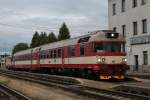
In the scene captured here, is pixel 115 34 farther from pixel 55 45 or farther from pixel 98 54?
pixel 55 45

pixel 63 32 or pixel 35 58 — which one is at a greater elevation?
pixel 63 32

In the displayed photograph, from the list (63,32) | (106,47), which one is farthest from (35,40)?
(106,47)

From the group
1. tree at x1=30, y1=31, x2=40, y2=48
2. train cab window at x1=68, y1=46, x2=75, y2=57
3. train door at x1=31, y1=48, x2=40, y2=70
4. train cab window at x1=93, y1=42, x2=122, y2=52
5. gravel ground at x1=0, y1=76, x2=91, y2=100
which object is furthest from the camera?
tree at x1=30, y1=31, x2=40, y2=48

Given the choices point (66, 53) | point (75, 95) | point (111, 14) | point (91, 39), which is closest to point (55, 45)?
point (66, 53)

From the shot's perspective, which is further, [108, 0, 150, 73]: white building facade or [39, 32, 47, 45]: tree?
[39, 32, 47, 45]: tree

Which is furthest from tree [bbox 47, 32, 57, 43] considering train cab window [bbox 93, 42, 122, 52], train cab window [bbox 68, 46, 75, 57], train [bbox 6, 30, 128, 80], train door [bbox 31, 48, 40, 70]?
train cab window [bbox 93, 42, 122, 52]

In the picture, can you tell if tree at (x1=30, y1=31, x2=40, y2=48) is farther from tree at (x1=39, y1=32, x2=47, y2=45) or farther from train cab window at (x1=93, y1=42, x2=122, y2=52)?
train cab window at (x1=93, y1=42, x2=122, y2=52)

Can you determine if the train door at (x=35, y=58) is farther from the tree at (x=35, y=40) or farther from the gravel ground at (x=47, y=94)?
the tree at (x=35, y=40)

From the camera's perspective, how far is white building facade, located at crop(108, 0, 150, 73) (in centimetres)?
5084

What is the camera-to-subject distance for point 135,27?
178ft

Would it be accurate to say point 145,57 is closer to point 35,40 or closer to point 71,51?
point 71,51

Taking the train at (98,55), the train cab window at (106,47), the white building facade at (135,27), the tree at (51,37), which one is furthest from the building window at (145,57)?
the tree at (51,37)

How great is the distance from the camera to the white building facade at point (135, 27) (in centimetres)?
5084

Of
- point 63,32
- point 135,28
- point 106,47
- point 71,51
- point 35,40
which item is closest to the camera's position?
point 106,47
